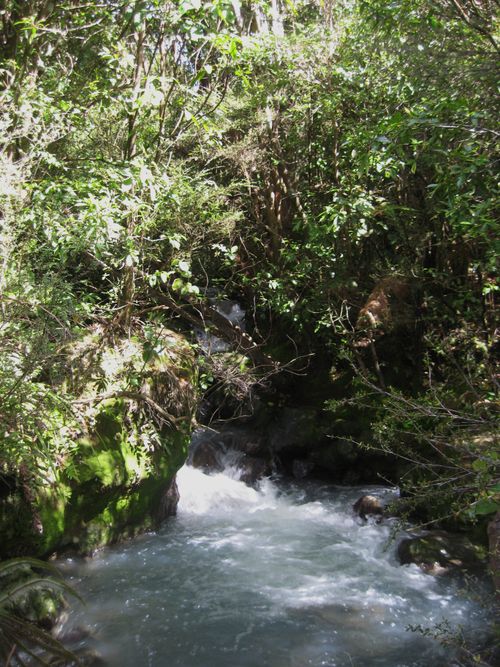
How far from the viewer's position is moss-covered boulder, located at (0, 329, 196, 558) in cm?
476

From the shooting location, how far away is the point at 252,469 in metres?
8.23

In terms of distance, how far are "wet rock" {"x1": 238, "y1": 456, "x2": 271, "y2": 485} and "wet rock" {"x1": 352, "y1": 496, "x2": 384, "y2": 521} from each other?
1833 mm

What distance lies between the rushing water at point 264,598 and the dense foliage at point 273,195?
1.10 m

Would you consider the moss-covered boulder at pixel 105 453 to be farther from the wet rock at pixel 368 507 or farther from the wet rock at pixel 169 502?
the wet rock at pixel 368 507

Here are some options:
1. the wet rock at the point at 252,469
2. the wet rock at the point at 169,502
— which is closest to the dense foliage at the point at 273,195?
the wet rock at the point at 252,469

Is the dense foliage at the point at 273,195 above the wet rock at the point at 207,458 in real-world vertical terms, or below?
above

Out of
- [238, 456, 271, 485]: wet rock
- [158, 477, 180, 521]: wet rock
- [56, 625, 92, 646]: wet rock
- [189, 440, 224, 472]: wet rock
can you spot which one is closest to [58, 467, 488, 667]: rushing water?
[56, 625, 92, 646]: wet rock

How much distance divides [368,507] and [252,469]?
7.16ft

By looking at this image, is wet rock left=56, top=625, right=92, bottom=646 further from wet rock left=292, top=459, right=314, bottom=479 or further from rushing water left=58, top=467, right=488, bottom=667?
wet rock left=292, top=459, right=314, bottom=479

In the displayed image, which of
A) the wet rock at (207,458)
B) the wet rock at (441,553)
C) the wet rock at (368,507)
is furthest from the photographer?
the wet rock at (207,458)

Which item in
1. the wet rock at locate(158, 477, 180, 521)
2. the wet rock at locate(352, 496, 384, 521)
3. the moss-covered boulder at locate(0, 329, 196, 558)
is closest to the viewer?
the moss-covered boulder at locate(0, 329, 196, 558)

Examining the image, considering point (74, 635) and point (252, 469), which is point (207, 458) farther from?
point (74, 635)

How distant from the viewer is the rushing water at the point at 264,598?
421 centimetres

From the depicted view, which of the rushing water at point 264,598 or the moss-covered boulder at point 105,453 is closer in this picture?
the rushing water at point 264,598
